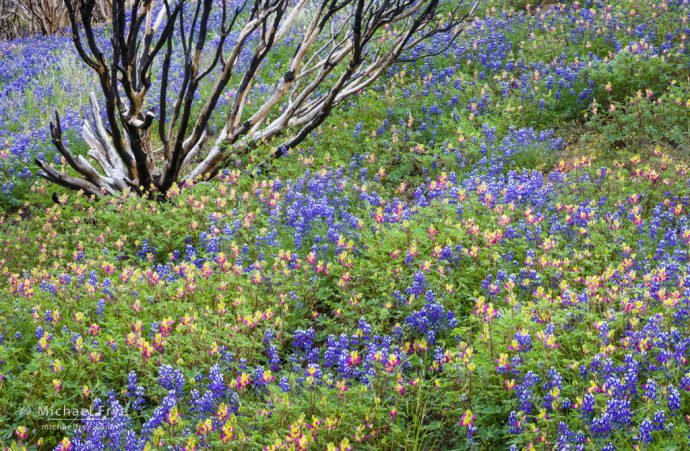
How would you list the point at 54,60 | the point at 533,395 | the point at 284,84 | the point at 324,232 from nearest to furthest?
the point at 533,395 < the point at 324,232 < the point at 284,84 < the point at 54,60

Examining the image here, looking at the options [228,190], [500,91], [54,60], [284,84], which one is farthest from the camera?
[54,60]

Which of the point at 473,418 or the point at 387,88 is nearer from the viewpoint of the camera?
the point at 473,418

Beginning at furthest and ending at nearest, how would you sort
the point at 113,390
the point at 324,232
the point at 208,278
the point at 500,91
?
the point at 500,91 < the point at 324,232 < the point at 208,278 < the point at 113,390

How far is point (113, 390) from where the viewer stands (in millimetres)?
3713

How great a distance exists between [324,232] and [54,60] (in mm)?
8797

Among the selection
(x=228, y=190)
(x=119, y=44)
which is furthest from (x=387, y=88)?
(x=119, y=44)

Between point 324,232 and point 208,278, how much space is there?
980mm

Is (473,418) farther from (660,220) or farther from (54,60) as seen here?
(54,60)

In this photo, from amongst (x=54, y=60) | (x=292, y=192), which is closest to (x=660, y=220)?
(x=292, y=192)

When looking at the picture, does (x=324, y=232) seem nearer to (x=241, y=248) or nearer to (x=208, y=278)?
(x=241, y=248)

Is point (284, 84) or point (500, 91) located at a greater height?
point (284, 84)

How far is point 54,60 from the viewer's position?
39.9 feet

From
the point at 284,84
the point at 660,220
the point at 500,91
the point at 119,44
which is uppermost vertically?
the point at 119,44

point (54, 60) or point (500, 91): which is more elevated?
point (54, 60)
